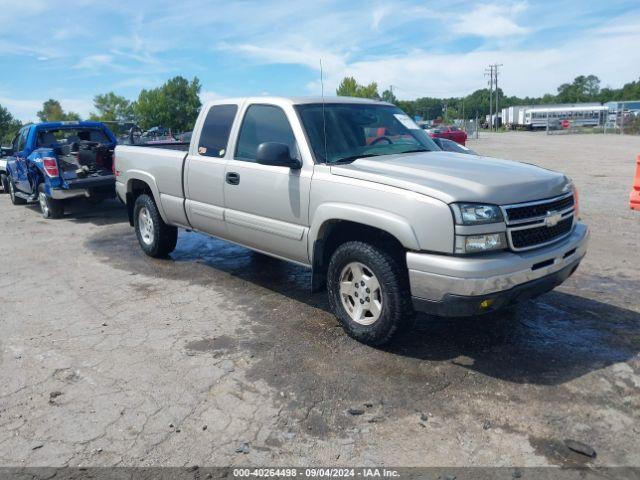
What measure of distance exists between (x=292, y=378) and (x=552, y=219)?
219 centimetres

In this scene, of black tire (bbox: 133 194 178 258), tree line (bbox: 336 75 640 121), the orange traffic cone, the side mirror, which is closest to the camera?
the side mirror

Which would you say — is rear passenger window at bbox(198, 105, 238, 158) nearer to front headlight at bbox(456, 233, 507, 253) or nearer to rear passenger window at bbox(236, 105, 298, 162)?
rear passenger window at bbox(236, 105, 298, 162)

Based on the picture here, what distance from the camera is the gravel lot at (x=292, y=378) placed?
302 centimetres

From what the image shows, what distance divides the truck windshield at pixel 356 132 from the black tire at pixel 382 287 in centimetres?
86

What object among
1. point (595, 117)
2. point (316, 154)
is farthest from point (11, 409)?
point (595, 117)

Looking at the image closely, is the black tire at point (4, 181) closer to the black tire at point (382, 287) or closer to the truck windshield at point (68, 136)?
the truck windshield at point (68, 136)

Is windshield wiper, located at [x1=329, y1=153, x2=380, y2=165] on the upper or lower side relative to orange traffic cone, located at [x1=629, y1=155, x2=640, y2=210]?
upper

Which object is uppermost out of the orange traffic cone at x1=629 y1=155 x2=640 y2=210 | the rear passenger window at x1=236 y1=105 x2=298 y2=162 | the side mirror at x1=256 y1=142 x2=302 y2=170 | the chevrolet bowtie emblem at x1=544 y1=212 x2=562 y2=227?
the rear passenger window at x1=236 y1=105 x2=298 y2=162

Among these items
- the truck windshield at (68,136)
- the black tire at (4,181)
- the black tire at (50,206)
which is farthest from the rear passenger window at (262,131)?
the black tire at (4,181)

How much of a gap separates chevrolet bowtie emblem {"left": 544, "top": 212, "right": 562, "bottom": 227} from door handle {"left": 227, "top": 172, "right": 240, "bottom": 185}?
276 cm

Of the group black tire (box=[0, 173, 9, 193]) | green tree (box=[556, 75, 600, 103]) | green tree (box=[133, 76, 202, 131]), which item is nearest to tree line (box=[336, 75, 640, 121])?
green tree (box=[556, 75, 600, 103])

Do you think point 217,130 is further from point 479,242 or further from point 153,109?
point 153,109

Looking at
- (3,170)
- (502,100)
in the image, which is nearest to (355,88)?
(3,170)

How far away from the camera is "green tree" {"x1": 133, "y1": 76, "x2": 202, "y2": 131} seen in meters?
71.2
